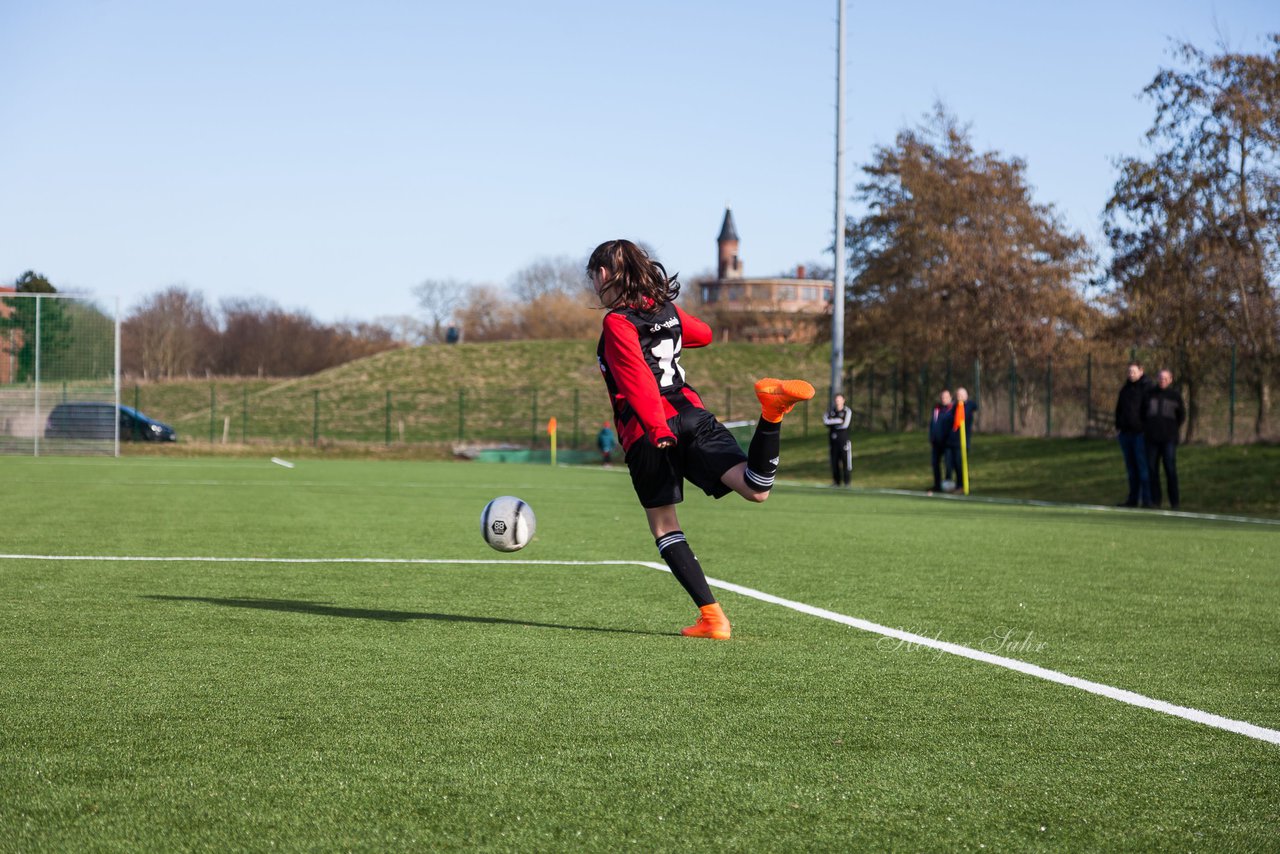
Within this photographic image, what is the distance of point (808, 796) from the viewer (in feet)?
11.3

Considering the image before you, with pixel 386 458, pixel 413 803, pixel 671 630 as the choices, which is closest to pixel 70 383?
pixel 386 458

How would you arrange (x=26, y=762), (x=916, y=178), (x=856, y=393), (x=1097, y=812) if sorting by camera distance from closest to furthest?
(x=1097, y=812), (x=26, y=762), (x=916, y=178), (x=856, y=393)

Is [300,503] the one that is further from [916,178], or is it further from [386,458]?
[916,178]

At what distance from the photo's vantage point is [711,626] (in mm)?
6125

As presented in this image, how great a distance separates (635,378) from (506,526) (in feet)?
5.17

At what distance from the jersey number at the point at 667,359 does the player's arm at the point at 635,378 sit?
0.55 feet

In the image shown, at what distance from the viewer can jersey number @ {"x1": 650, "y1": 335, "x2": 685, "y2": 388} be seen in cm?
623

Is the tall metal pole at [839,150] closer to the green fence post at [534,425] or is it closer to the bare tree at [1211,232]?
the bare tree at [1211,232]

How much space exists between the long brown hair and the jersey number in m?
0.20

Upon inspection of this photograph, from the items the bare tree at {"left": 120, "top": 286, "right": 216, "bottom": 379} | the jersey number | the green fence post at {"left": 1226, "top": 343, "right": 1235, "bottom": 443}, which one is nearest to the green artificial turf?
the jersey number

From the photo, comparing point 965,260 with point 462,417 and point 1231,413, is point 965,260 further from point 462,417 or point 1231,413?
point 462,417

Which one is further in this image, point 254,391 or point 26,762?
point 254,391

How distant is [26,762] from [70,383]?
1287 inches

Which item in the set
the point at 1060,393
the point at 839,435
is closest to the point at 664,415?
the point at 839,435
